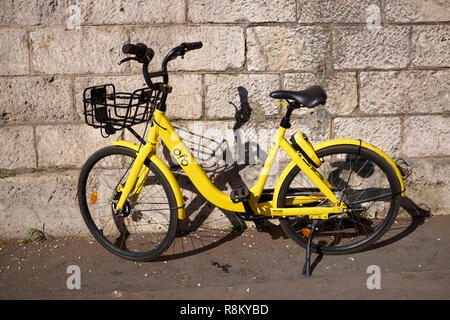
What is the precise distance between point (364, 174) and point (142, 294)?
220 cm

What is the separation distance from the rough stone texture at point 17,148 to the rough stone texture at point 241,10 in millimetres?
1767

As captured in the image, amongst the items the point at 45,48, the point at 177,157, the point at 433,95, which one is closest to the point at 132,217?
the point at 177,157

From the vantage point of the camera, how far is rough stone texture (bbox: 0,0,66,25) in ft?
11.9

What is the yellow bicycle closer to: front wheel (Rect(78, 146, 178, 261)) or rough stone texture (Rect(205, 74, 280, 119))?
front wheel (Rect(78, 146, 178, 261))

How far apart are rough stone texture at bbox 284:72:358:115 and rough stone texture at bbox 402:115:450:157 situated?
561 millimetres

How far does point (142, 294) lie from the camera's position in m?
3.06

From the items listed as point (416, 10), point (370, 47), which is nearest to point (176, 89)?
point (370, 47)

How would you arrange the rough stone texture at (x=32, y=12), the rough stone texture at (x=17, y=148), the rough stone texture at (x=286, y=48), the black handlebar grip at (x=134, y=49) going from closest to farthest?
the black handlebar grip at (x=134, y=49) < the rough stone texture at (x=32, y=12) < the rough stone texture at (x=286, y=48) < the rough stone texture at (x=17, y=148)

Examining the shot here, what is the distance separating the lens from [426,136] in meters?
3.99

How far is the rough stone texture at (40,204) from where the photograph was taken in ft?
12.7

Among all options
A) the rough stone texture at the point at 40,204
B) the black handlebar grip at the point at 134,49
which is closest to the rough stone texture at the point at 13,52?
the rough stone texture at the point at 40,204

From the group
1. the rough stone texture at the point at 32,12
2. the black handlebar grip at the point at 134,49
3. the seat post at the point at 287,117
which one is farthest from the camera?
the rough stone texture at the point at 32,12

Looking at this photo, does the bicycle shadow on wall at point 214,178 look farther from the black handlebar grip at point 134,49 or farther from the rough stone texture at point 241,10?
the black handlebar grip at point 134,49

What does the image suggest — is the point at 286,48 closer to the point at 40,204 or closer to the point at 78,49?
the point at 78,49
